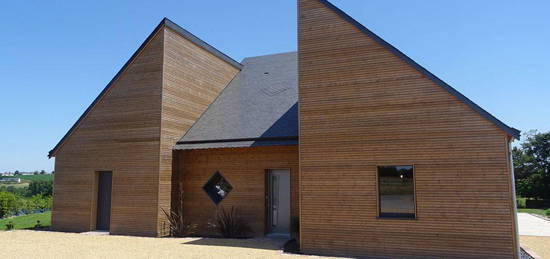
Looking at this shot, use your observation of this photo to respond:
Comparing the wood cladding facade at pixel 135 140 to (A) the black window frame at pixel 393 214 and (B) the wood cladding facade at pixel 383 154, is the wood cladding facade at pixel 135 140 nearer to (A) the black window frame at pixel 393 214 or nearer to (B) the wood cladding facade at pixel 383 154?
(B) the wood cladding facade at pixel 383 154

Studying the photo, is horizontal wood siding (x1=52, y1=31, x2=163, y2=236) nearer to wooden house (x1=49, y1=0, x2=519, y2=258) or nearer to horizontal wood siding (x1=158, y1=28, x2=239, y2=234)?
wooden house (x1=49, y1=0, x2=519, y2=258)

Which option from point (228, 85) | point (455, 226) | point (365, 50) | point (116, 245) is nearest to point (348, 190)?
point (455, 226)

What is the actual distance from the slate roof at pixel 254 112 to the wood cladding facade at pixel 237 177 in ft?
1.63

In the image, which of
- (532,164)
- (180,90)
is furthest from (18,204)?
(532,164)

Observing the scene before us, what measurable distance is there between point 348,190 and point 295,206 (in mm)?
2911

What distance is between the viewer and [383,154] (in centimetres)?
902

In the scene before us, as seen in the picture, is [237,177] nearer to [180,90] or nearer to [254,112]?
[254,112]

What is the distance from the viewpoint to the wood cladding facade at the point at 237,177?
12.1 m

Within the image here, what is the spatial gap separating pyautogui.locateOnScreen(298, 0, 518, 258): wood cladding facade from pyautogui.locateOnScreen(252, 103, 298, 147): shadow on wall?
1.72 metres

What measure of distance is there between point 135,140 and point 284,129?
16.1ft

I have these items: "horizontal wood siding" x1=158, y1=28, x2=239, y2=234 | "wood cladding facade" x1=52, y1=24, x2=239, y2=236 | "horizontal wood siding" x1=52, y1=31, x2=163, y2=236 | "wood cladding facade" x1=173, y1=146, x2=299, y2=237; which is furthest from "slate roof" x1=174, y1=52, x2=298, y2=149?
"horizontal wood siding" x1=52, y1=31, x2=163, y2=236

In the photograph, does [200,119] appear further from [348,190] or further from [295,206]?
[348,190]

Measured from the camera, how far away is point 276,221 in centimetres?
1234

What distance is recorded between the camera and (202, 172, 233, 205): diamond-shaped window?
12.8 meters
